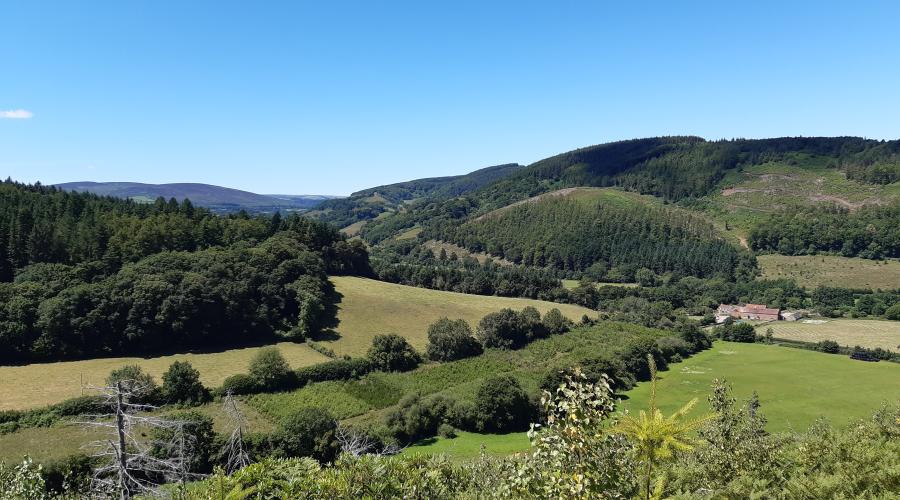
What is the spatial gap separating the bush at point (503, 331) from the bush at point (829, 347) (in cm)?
5423

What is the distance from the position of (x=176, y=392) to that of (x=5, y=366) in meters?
23.3

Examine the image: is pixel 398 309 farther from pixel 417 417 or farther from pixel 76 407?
pixel 76 407

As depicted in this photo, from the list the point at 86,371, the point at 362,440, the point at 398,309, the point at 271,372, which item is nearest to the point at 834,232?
the point at 398,309

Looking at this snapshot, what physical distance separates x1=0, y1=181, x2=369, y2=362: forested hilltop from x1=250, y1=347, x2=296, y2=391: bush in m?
14.6

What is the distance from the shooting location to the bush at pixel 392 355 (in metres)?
67.4

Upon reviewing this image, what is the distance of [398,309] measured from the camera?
8994cm

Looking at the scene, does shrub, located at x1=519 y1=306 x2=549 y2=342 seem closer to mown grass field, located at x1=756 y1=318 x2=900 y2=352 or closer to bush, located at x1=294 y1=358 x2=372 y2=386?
bush, located at x1=294 y1=358 x2=372 y2=386

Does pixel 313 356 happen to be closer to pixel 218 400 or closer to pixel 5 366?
pixel 218 400

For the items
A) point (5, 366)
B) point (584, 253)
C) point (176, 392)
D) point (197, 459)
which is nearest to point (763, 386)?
point (197, 459)

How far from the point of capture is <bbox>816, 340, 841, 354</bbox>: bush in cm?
8550

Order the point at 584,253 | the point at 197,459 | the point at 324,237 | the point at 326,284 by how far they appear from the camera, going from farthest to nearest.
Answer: the point at 584,253 < the point at 324,237 < the point at 326,284 < the point at 197,459

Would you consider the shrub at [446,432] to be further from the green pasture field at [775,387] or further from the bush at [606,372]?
the bush at [606,372]

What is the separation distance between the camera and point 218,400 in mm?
54062

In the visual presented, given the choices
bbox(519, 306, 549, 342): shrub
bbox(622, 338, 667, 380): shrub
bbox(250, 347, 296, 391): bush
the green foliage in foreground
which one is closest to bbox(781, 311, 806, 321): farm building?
bbox(622, 338, 667, 380): shrub
